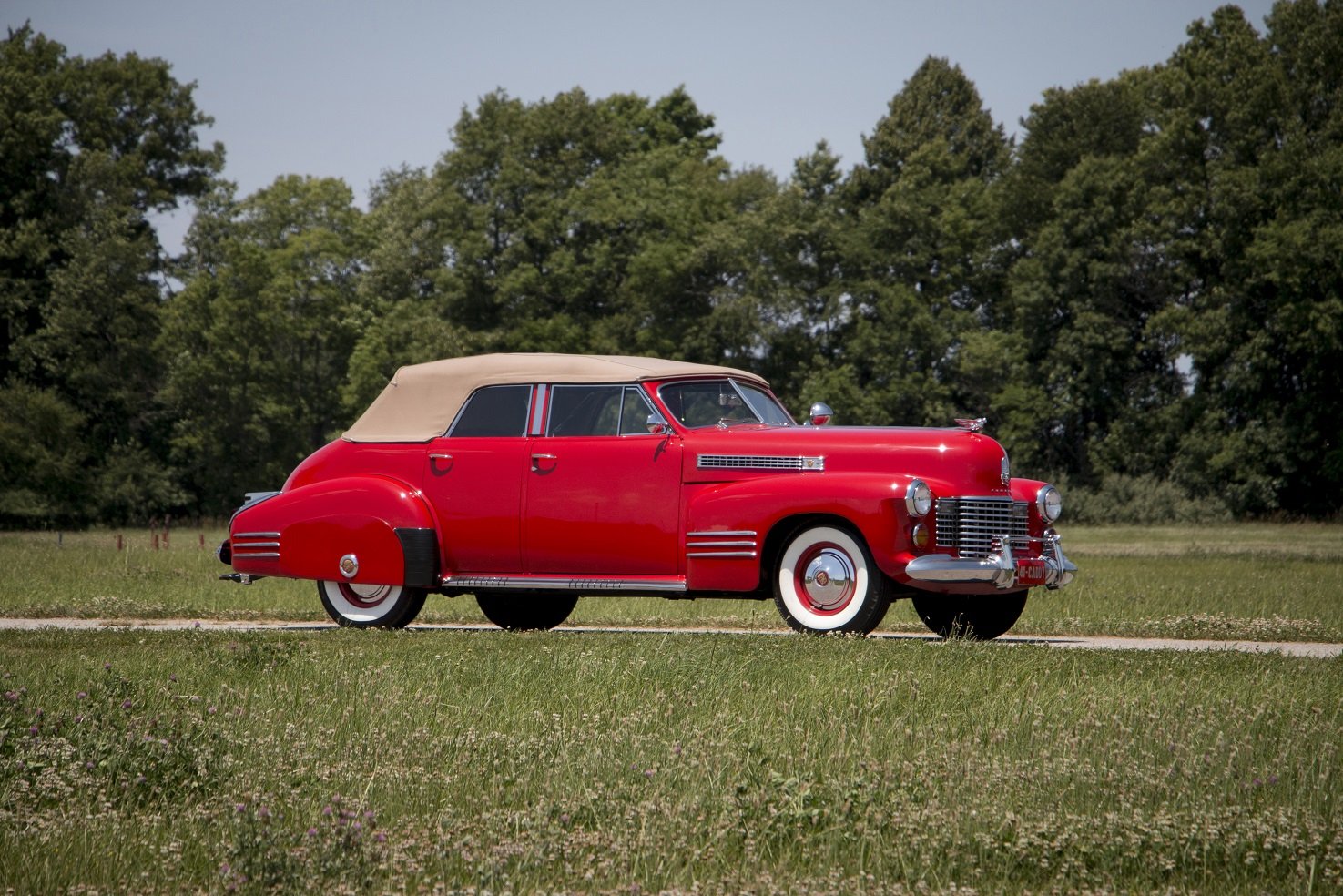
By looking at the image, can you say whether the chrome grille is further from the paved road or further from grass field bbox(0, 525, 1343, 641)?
grass field bbox(0, 525, 1343, 641)

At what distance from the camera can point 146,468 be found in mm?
55188

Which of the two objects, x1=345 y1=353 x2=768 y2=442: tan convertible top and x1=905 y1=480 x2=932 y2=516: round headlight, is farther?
x1=345 y1=353 x2=768 y2=442: tan convertible top

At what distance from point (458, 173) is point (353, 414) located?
1002 centimetres

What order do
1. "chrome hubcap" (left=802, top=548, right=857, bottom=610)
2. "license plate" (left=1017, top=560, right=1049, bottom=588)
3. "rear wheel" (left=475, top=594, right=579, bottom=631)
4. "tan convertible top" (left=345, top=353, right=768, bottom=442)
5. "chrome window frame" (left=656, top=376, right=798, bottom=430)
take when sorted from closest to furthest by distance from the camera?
"chrome hubcap" (left=802, top=548, right=857, bottom=610) < "license plate" (left=1017, top=560, right=1049, bottom=588) < "chrome window frame" (left=656, top=376, right=798, bottom=430) < "tan convertible top" (left=345, top=353, right=768, bottom=442) < "rear wheel" (left=475, top=594, right=579, bottom=631)

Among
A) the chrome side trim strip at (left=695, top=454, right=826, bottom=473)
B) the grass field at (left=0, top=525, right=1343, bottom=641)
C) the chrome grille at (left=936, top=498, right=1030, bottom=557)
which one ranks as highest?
the chrome side trim strip at (left=695, top=454, right=826, bottom=473)

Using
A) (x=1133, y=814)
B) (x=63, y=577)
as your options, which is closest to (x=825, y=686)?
(x=1133, y=814)

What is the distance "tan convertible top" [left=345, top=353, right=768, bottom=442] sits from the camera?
12.9m

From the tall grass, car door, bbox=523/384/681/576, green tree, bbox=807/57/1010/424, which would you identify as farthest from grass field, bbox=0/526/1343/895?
green tree, bbox=807/57/1010/424

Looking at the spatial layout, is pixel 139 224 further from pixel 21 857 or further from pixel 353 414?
pixel 21 857

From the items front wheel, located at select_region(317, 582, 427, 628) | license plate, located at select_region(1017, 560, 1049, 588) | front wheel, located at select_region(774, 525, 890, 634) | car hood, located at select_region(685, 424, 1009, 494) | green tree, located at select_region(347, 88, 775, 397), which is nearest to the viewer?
front wheel, located at select_region(774, 525, 890, 634)

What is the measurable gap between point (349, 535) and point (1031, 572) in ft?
17.6

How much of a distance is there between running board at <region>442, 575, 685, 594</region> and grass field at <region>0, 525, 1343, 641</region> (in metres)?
2.50

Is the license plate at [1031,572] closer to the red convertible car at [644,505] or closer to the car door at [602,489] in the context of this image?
the red convertible car at [644,505]

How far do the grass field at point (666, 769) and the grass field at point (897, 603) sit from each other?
11.7 feet
